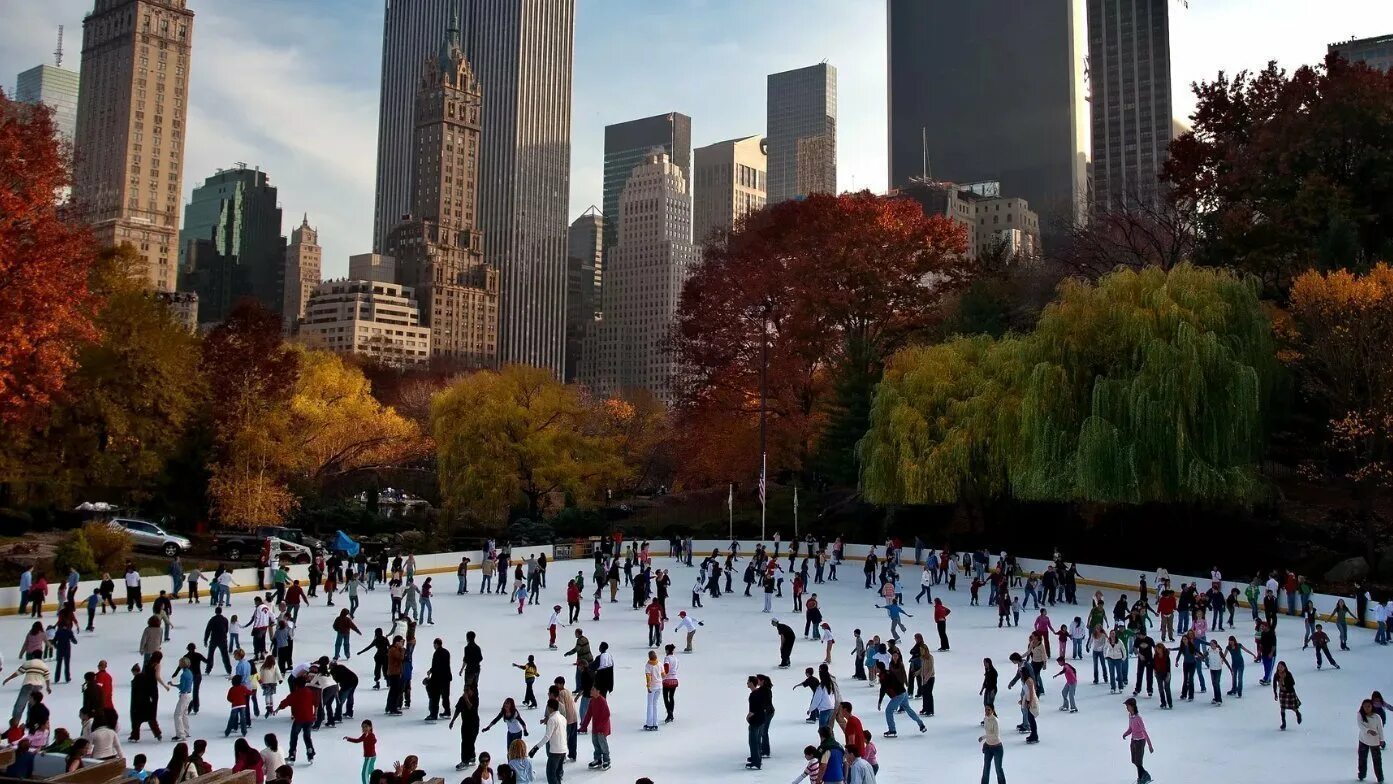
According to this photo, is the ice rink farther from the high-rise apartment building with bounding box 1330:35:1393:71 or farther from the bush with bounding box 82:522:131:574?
the high-rise apartment building with bounding box 1330:35:1393:71

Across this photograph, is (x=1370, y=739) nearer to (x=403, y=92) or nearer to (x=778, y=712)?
(x=778, y=712)

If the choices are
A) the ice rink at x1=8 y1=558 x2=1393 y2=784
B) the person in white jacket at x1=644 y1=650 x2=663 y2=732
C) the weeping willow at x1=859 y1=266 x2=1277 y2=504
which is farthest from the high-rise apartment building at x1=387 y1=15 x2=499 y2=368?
the person in white jacket at x1=644 y1=650 x2=663 y2=732

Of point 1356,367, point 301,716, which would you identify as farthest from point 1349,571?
point 301,716

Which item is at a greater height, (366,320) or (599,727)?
(366,320)

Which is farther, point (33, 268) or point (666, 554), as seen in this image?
point (666, 554)

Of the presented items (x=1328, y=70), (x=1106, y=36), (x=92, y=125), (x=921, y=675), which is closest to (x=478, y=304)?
(x=92, y=125)

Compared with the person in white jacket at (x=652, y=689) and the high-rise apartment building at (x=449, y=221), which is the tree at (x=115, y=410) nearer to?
the person in white jacket at (x=652, y=689)
